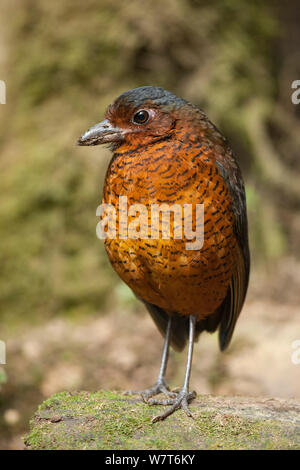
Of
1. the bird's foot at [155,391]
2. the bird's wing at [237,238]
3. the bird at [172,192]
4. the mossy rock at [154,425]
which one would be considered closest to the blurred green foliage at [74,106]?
the bird's wing at [237,238]

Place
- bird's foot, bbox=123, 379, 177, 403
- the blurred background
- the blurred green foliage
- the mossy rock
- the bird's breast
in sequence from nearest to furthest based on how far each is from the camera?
the mossy rock
the bird's breast
bird's foot, bbox=123, 379, 177, 403
the blurred background
the blurred green foliage

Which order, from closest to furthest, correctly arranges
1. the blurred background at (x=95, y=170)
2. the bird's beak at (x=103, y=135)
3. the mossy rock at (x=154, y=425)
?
the mossy rock at (x=154, y=425), the bird's beak at (x=103, y=135), the blurred background at (x=95, y=170)

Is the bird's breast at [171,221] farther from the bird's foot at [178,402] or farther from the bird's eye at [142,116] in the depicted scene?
the bird's foot at [178,402]

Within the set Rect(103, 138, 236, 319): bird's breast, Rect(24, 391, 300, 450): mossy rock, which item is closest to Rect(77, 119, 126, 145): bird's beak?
Rect(103, 138, 236, 319): bird's breast

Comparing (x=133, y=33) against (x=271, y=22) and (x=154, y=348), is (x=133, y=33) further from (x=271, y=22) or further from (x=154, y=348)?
(x=154, y=348)

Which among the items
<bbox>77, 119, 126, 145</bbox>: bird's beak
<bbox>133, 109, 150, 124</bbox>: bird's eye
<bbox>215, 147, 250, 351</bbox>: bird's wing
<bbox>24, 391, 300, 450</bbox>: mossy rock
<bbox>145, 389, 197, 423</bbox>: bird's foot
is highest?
<bbox>133, 109, 150, 124</bbox>: bird's eye

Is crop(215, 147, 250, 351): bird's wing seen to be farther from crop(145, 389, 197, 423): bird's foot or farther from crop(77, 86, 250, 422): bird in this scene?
crop(145, 389, 197, 423): bird's foot
